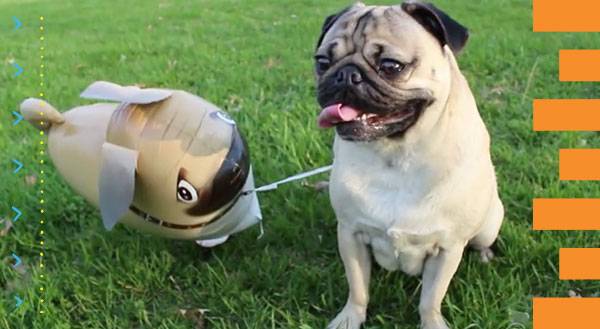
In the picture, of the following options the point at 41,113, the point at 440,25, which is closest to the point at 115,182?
the point at 41,113

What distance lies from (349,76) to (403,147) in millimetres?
338

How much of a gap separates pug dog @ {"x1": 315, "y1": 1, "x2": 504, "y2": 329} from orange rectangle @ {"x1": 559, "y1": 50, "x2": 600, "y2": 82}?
95.5 inches

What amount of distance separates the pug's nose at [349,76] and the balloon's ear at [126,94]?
0.77 meters

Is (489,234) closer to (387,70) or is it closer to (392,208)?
(392,208)

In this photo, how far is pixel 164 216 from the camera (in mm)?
2346

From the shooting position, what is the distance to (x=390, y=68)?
1.85 m

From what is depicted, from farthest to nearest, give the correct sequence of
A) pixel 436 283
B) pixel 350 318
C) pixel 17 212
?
pixel 17 212
pixel 350 318
pixel 436 283

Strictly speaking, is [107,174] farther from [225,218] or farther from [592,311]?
[592,311]

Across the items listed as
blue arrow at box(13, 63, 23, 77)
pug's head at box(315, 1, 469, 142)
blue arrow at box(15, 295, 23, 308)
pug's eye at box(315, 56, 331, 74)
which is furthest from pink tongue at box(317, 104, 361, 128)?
blue arrow at box(13, 63, 23, 77)

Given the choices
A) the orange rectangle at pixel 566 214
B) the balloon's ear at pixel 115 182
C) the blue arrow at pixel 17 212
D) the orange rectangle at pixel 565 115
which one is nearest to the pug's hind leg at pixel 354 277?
the balloon's ear at pixel 115 182

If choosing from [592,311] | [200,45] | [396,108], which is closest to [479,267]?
[592,311]

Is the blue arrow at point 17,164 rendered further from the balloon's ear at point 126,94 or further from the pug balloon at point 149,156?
the balloon's ear at point 126,94

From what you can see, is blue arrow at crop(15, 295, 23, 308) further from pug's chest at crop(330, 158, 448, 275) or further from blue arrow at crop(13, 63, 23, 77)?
blue arrow at crop(13, 63, 23, 77)

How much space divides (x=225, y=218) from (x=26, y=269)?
1032mm
